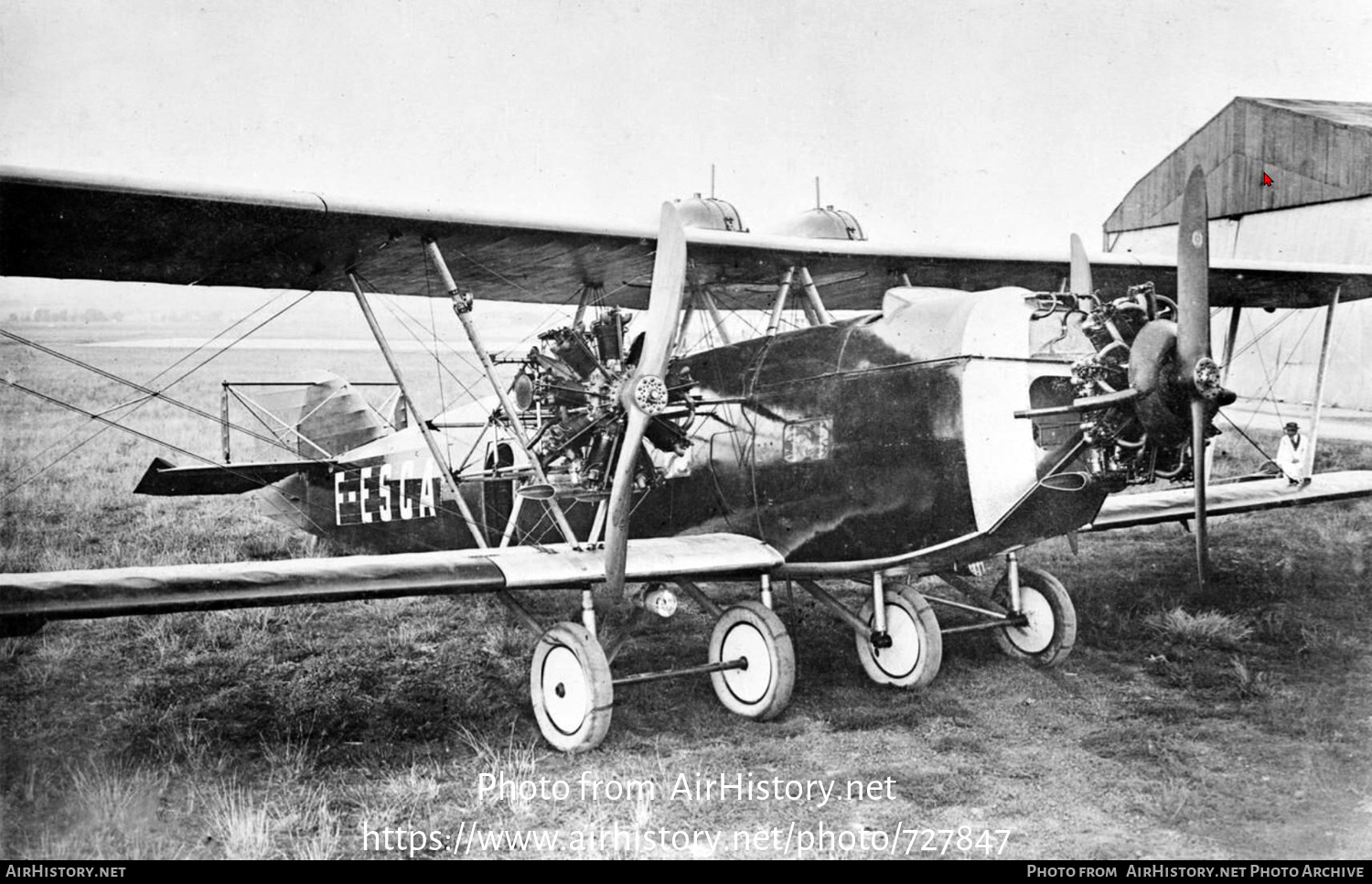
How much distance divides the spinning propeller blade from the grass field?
1.20 meters

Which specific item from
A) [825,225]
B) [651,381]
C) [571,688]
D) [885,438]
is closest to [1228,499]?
[885,438]

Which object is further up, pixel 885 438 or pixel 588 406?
pixel 588 406

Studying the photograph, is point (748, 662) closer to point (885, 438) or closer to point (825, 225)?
point (885, 438)

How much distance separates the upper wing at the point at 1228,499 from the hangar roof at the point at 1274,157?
7.06 meters

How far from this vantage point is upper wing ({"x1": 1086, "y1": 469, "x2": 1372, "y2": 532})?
743 cm

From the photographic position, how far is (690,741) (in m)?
5.32

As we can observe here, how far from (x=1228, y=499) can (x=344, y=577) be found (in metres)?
7.24

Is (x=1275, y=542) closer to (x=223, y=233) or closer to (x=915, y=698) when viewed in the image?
(x=915, y=698)

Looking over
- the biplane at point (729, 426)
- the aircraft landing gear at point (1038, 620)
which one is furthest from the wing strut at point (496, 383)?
the aircraft landing gear at point (1038, 620)

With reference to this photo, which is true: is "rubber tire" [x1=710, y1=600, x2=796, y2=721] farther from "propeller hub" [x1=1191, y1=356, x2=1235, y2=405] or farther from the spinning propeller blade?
"propeller hub" [x1=1191, y1=356, x2=1235, y2=405]

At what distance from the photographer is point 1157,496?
7.77 metres

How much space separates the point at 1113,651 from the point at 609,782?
14.2 ft

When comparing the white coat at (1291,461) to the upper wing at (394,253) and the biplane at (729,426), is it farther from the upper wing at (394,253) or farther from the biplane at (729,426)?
the biplane at (729,426)

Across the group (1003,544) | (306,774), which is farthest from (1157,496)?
(306,774)
